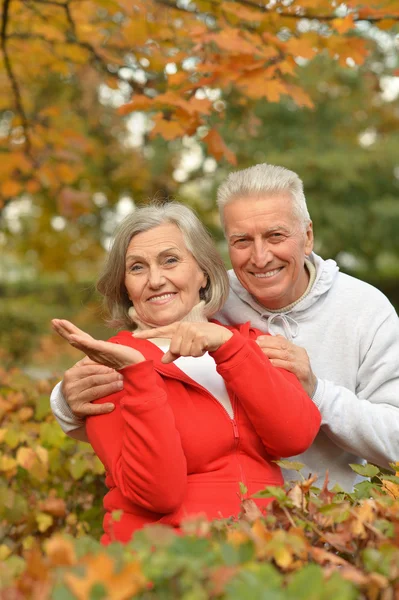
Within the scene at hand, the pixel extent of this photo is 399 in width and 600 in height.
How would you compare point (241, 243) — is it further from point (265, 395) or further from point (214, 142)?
point (214, 142)

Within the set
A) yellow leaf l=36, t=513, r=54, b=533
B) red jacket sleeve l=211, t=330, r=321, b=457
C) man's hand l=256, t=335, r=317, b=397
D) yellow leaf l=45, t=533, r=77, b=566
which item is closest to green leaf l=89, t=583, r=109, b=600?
yellow leaf l=45, t=533, r=77, b=566

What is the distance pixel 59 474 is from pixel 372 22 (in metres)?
2.83

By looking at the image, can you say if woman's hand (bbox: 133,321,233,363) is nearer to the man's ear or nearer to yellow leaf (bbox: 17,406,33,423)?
the man's ear

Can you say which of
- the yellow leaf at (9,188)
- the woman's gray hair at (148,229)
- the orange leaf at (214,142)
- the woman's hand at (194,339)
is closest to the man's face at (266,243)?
the woman's gray hair at (148,229)

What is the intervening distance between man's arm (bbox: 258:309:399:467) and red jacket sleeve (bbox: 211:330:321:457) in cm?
19

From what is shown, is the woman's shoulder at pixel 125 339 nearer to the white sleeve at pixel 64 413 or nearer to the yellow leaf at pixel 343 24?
the white sleeve at pixel 64 413

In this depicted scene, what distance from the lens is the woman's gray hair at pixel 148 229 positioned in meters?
2.81

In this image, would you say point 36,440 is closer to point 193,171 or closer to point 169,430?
point 169,430

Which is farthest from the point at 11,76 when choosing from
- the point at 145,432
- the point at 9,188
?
the point at 145,432

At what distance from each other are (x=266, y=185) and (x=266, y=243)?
22 cm

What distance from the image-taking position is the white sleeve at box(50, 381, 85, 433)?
9.36 ft

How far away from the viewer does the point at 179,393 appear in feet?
8.28

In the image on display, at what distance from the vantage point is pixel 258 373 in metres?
2.39

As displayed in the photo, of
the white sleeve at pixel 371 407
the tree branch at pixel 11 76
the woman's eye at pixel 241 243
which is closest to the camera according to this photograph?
the white sleeve at pixel 371 407
